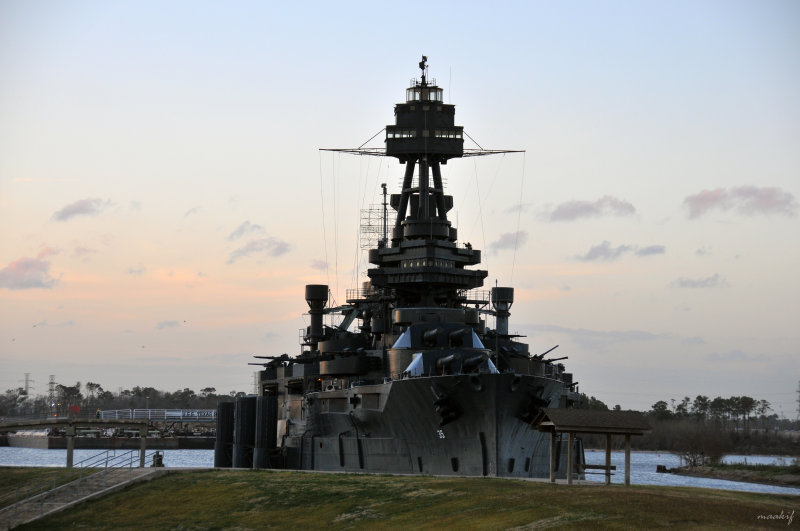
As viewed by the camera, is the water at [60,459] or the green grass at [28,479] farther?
the water at [60,459]

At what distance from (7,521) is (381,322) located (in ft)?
89.4

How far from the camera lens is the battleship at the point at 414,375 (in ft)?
167

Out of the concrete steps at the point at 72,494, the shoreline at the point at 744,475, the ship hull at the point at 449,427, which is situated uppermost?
the ship hull at the point at 449,427

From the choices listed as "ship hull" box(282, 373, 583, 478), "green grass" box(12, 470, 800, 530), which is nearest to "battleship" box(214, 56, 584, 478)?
"ship hull" box(282, 373, 583, 478)

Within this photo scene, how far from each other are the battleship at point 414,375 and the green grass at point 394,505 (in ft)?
24.5

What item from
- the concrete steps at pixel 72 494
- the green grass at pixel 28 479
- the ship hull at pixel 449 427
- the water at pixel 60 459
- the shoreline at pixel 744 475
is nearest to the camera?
the concrete steps at pixel 72 494

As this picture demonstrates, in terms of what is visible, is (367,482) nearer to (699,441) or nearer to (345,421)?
(345,421)

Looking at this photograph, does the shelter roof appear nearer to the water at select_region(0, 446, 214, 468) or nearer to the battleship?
the battleship

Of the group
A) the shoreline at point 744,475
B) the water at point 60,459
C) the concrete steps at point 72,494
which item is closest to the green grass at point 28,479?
the concrete steps at point 72,494

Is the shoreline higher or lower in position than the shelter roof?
lower

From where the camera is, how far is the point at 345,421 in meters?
58.9

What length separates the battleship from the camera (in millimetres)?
50844

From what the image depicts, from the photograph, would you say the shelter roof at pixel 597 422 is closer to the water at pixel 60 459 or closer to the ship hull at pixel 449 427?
the ship hull at pixel 449 427

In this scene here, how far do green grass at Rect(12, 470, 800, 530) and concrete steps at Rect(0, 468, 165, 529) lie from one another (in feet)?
2.75
